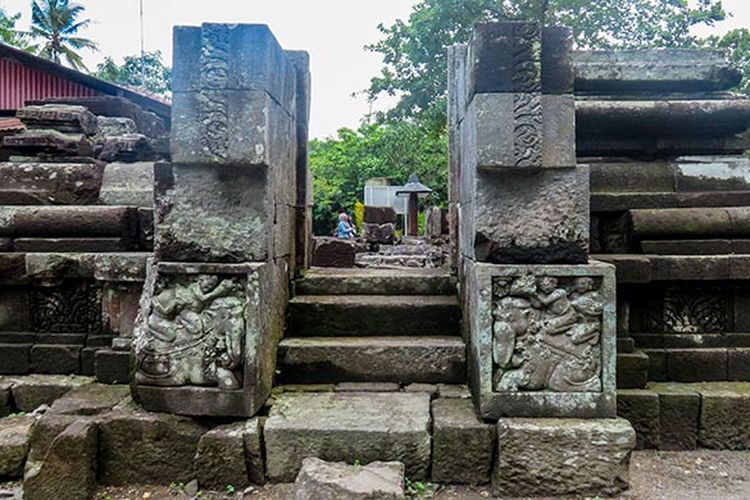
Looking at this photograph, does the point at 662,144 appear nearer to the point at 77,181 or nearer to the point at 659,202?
the point at 659,202

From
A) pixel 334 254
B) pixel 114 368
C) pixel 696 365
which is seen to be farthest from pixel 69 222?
pixel 696 365

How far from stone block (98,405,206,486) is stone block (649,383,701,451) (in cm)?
249

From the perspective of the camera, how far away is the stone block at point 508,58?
281 cm

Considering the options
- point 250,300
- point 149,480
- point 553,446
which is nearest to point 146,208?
point 250,300

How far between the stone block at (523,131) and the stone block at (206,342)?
1.33m

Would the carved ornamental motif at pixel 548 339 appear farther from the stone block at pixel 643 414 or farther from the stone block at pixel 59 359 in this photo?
the stone block at pixel 59 359

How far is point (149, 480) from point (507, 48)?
279 centimetres

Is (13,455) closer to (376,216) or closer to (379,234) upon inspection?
(379,234)

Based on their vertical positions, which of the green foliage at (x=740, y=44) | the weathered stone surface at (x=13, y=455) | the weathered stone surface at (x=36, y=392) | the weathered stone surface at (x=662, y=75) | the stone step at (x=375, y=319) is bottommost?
the weathered stone surface at (x=13, y=455)

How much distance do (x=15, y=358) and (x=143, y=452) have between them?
55.3 inches

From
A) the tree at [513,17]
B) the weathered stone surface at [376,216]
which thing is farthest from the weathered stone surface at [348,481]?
the tree at [513,17]

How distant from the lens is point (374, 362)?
3252mm

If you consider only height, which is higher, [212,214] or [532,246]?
[212,214]

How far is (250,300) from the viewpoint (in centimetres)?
281
